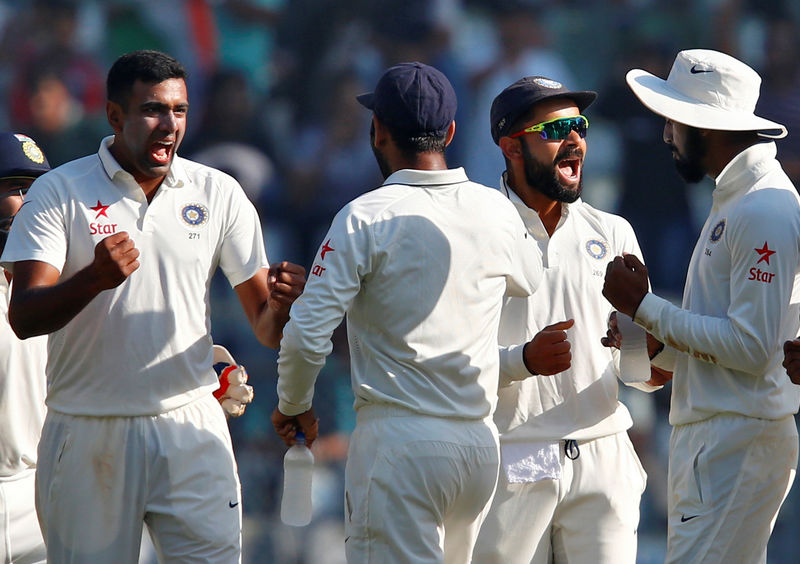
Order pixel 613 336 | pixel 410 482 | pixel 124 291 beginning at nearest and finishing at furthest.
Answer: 1. pixel 410 482
2. pixel 124 291
3. pixel 613 336

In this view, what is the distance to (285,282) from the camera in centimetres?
377

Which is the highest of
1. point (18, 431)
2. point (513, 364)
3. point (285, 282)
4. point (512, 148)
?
point (512, 148)

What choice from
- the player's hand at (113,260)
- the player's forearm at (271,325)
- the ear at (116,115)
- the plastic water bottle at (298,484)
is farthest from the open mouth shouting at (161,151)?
the plastic water bottle at (298,484)

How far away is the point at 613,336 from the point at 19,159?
87.8 inches

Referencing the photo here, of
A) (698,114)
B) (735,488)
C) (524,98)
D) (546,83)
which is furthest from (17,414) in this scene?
(698,114)

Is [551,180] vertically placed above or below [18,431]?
above

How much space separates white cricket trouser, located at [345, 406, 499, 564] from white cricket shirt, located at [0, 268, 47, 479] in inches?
57.1

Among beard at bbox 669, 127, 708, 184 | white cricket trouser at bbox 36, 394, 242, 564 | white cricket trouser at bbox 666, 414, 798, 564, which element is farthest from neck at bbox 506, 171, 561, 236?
white cricket trouser at bbox 36, 394, 242, 564

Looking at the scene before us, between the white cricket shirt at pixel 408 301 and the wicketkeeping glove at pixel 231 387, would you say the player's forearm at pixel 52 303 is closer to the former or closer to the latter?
the white cricket shirt at pixel 408 301

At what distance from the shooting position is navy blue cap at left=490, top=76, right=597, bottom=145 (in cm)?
429

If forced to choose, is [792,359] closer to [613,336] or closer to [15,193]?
[613,336]

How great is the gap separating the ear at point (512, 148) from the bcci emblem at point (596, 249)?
15.6 inches

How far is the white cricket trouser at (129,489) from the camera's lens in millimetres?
3635

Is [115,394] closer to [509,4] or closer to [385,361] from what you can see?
[385,361]
